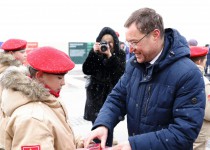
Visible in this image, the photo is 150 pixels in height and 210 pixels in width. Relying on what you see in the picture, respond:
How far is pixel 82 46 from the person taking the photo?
1498 cm

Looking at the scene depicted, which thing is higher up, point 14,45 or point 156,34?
point 156,34

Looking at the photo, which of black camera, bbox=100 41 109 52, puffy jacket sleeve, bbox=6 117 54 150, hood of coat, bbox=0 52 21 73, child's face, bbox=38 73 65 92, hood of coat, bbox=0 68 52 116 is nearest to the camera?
puffy jacket sleeve, bbox=6 117 54 150

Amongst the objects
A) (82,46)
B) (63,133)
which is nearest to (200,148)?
(63,133)

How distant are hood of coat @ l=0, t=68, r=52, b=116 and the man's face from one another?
0.60m

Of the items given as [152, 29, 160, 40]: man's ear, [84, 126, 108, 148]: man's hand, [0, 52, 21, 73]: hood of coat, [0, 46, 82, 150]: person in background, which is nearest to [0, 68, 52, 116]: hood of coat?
[0, 46, 82, 150]: person in background

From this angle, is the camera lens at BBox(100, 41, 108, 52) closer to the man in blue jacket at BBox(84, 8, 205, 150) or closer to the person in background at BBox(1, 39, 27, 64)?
the person in background at BBox(1, 39, 27, 64)

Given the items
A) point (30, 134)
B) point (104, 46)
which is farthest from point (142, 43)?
point (104, 46)

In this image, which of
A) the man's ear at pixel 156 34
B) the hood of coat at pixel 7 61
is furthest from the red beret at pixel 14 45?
the man's ear at pixel 156 34

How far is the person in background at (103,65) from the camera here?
3955 mm

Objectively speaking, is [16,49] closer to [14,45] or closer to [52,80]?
[14,45]

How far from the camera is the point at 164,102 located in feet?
5.74

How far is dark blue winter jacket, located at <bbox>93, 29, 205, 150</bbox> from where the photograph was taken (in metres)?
1.63

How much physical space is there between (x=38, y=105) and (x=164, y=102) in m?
0.75

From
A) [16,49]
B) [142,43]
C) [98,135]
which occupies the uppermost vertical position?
[142,43]
